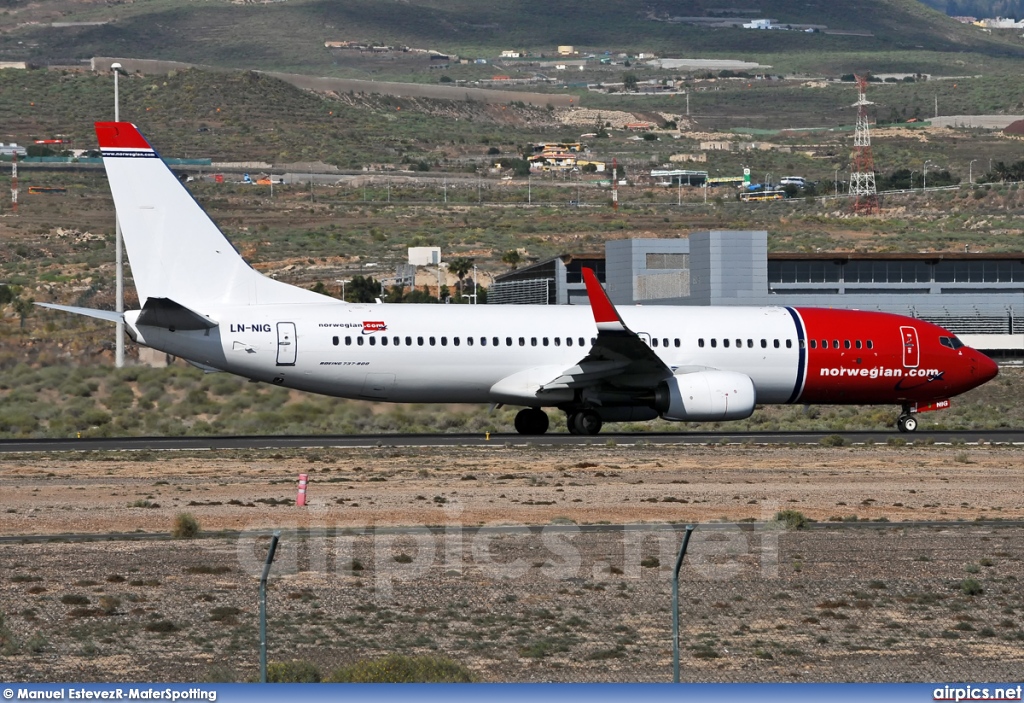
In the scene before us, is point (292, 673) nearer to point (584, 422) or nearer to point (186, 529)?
point (186, 529)

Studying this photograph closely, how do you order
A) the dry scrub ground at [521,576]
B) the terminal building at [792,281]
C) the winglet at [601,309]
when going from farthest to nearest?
the terminal building at [792,281] < the winglet at [601,309] < the dry scrub ground at [521,576]

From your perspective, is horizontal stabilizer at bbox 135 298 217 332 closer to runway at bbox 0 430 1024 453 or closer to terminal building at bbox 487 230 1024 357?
runway at bbox 0 430 1024 453

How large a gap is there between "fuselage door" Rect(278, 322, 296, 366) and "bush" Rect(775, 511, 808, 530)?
→ 1490 cm

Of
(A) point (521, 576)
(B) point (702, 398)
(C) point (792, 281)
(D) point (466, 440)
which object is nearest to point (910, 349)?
(B) point (702, 398)

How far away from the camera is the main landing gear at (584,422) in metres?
35.2

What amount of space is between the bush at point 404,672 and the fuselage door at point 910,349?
28104 millimetres

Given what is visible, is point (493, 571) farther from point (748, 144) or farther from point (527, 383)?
point (748, 144)

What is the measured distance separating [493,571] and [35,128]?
141m

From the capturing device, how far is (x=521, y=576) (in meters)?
16.0

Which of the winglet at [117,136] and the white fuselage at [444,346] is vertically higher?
the winglet at [117,136]

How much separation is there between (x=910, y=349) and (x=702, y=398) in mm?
6988

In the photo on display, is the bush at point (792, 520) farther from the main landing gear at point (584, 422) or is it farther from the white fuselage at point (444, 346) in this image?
the main landing gear at point (584, 422)

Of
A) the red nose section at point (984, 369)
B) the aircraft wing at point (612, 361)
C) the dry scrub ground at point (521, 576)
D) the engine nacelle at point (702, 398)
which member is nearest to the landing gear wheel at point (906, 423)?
the red nose section at point (984, 369)

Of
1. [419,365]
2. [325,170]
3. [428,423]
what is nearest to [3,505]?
[419,365]
